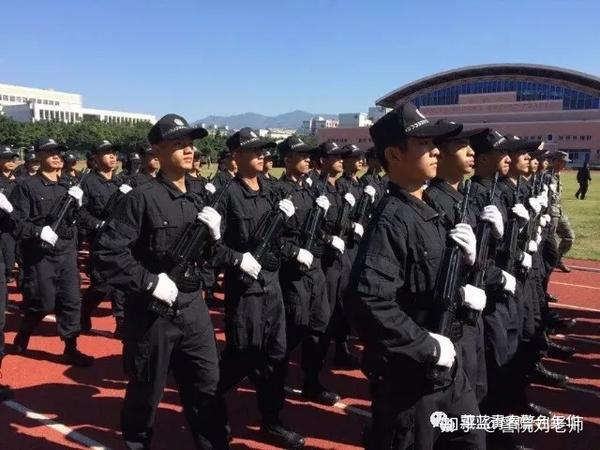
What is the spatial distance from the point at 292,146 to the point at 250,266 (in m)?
1.92

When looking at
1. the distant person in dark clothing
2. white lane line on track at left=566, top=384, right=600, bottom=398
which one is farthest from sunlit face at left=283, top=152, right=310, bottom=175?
the distant person in dark clothing

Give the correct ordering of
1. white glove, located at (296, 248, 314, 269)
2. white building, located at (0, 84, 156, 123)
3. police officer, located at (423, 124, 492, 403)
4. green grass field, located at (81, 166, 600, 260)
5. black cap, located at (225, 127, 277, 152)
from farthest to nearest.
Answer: white building, located at (0, 84, 156, 123) < green grass field, located at (81, 166, 600, 260) < white glove, located at (296, 248, 314, 269) < black cap, located at (225, 127, 277, 152) < police officer, located at (423, 124, 492, 403)

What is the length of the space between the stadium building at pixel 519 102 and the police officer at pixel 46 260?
218 ft

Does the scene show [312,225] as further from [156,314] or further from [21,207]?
[21,207]

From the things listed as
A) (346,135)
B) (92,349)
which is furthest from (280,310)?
(346,135)

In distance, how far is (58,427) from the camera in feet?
14.7

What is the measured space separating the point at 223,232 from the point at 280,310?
74 centimetres

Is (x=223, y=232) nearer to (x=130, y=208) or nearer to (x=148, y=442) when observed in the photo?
(x=130, y=208)

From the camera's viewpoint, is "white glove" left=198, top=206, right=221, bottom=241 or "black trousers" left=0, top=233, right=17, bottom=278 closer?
"white glove" left=198, top=206, right=221, bottom=241

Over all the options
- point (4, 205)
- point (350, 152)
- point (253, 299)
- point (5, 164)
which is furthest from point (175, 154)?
point (5, 164)

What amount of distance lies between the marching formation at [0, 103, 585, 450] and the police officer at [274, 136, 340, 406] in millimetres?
15

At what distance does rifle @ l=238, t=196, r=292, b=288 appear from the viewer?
415 cm

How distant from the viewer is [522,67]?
8212 centimetres

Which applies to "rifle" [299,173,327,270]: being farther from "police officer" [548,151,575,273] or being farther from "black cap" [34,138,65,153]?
"police officer" [548,151,575,273]
